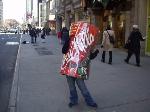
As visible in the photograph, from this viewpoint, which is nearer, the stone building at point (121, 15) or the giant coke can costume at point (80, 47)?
the giant coke can costume at point (80, 47)

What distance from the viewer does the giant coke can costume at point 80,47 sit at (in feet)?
30.0

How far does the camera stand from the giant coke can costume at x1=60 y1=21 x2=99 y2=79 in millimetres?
9148

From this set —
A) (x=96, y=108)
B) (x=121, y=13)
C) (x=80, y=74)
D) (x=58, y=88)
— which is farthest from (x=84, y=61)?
(x=121, y=13)

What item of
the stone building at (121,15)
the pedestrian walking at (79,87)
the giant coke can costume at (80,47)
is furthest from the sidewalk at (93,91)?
the stone building at (121,15)

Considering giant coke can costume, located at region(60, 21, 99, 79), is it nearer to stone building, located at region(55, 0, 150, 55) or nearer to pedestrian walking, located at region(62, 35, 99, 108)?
pedestrian walking, located at region(62, 35, 99, 108)

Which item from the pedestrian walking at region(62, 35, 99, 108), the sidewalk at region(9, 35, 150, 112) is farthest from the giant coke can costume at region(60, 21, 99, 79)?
the sidewalk at region(9, 35, 150, 112)

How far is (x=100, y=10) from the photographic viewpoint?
121ft

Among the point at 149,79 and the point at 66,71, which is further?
the point at 149,79

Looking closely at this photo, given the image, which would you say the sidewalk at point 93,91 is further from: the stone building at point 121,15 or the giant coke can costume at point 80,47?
the stone building at point 121,15

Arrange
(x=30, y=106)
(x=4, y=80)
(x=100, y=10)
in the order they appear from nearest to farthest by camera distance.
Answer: (x=30, y=106)
(x=4, y=80)
(x=100, y=10)

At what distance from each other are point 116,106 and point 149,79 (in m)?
4.50

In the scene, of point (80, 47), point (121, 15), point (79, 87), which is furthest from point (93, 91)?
point (121, 15)

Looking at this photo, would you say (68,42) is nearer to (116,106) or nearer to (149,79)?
(116,106)

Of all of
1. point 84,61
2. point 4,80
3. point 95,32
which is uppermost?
point 95,32
